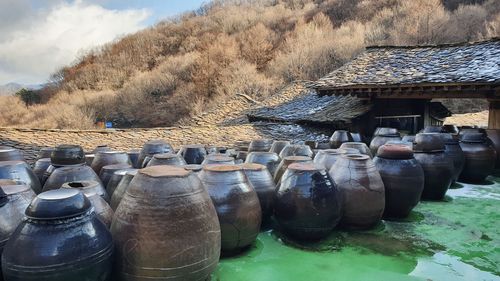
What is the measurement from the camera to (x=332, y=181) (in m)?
4.20

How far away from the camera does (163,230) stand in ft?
9.23

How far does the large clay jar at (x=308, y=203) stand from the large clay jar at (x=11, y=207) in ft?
8.17

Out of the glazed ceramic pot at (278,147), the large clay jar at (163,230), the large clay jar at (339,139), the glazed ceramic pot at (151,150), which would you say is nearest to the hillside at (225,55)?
the large clay jar at (339,139)

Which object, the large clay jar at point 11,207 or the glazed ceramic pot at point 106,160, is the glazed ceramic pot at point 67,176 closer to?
the large clay jar at point 11,207

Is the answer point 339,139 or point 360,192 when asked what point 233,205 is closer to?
point 360,192

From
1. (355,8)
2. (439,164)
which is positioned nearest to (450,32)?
(355,8)

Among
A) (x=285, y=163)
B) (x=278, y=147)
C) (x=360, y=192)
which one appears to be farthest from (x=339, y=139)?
(x=360, y=192)

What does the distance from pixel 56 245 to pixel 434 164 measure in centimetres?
522

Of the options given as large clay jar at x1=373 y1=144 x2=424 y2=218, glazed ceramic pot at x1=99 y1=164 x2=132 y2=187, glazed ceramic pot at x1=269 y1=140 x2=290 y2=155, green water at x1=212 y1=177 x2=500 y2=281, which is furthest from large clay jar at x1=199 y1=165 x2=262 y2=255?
glazed ceramic pot at x1=269 y1=140 x2=290 y2=155

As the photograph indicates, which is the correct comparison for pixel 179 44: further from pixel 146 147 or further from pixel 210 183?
pixel 210 183

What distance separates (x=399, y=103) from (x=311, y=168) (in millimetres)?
8851

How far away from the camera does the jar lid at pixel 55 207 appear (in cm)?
262

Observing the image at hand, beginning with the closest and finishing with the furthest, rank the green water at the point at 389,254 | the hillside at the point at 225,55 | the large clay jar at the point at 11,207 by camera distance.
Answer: the large clay jar at the point at 11,207, the green water at the point at 389,254, the hillside at the point at 225,55

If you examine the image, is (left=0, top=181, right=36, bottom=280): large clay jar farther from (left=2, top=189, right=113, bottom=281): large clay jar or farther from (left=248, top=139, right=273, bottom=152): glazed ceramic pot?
(left=248, top=139, right=273, bottom=152): glazed ceramic pot
